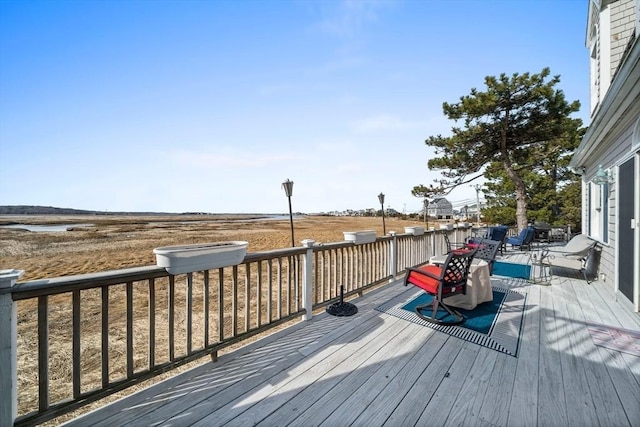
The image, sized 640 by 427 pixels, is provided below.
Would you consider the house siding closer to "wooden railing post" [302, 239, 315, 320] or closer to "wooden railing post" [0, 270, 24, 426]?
"wooden railing post" [302, 239, 315, 320]

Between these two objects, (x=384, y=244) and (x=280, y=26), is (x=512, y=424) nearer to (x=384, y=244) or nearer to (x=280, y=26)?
(x=384, y=244)

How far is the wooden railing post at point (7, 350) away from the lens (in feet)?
4.19

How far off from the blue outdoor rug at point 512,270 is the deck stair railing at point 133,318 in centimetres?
127

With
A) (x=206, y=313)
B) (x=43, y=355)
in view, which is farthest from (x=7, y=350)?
(x=206, y=313)

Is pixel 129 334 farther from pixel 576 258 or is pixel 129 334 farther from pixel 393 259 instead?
pixel 576 258

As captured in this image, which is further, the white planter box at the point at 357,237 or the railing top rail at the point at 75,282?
the white planter box at the point at 357,237

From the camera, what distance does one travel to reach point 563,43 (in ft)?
22.7

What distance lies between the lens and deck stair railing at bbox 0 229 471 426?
4.67 feet

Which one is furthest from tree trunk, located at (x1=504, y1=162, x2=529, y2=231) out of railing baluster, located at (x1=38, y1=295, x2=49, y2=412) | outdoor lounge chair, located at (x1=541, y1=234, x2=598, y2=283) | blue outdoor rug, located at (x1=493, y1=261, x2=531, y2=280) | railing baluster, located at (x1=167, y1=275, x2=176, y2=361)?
railing baluster, located at (x1=38, y1=295, x2=49, y2=412)

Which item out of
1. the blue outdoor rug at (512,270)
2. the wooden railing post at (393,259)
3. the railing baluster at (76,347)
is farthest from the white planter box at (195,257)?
the blue outdoor rug at (512,270)

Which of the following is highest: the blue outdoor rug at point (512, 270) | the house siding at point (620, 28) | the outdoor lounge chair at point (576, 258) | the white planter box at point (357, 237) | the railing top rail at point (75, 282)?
the house siding at point (620, 28)

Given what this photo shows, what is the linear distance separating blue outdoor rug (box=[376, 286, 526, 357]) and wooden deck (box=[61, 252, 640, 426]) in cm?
12

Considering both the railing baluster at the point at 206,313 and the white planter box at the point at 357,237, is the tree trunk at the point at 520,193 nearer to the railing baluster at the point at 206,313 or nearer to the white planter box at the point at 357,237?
the white planter box at the point at 357,237

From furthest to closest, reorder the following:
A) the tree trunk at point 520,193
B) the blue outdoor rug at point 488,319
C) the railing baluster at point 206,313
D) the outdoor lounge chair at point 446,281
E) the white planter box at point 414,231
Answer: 1. the tree trunk at point 520,193
2. the white planter box at point 414,231
3. the outdoor lounge chair at point 446,281
4. the blue outdoor rug at point 488,319
5. the railing baluster at point 206,313
